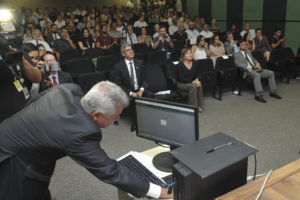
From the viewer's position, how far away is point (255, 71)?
5016mm

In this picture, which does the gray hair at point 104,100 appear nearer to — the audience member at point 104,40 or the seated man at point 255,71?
the seated man at point 255,71

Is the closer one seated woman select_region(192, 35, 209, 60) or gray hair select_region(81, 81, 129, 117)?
gray hair select_region(81, 81, 129, 117)

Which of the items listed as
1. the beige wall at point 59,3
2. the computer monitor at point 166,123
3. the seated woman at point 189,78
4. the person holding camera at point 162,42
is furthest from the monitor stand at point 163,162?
the beige wall at point 59,3

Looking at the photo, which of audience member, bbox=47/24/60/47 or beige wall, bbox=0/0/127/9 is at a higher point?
beige wall, bbox=0/0/127/9

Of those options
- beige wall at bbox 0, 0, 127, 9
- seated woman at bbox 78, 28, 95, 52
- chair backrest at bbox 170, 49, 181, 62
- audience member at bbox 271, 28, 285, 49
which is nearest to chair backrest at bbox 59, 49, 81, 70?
seated woman at bbox 78, 28, 95, 52

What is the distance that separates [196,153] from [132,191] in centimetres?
42

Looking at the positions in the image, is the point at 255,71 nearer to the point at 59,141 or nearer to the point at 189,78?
the point at 189,78

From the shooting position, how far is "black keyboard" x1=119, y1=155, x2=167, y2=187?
4.91 ft

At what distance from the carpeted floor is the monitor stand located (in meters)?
0.93

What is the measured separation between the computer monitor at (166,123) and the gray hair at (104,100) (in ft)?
1.51

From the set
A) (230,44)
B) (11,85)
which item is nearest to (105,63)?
(11,85)

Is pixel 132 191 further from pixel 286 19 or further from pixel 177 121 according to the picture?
pixel 286 19

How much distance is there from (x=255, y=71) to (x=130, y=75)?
265cm

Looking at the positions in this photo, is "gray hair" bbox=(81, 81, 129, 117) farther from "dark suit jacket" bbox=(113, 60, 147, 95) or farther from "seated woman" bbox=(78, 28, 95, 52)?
"seated woman" bbox=(78, 28, 95, 52)
